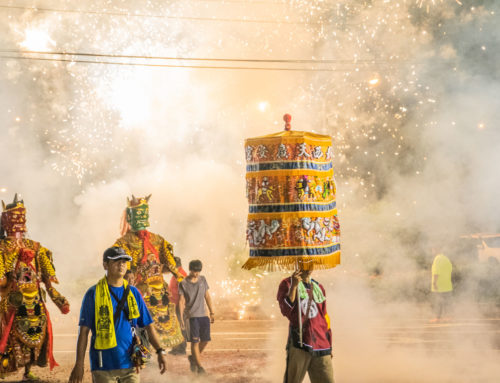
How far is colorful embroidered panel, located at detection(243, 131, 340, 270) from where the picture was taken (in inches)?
219

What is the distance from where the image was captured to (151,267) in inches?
344

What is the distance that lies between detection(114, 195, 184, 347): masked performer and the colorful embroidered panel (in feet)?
11.0

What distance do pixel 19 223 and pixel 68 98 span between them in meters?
20.1

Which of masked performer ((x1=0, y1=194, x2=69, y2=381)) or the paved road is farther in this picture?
the paved road

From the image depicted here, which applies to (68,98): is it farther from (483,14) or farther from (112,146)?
(483,14)

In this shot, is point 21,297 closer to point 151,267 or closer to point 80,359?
point 151,267

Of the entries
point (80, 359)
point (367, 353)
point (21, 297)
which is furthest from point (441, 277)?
point (80, 359)

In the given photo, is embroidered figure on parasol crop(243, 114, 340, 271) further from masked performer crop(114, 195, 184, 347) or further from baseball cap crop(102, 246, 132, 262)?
masked performer crop(114, 195, 184, 347)

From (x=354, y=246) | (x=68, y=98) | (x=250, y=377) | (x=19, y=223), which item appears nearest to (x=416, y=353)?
(x=250, y=377)

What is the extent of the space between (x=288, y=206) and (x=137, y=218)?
12.3ft

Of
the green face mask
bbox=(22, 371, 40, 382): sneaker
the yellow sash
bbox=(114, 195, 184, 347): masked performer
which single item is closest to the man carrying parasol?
the yellow sash

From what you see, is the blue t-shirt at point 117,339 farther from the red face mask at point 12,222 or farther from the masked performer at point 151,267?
the masked performer at point 151,267

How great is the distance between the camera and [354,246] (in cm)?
1797

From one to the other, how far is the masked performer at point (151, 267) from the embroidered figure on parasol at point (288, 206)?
11.0 feet
